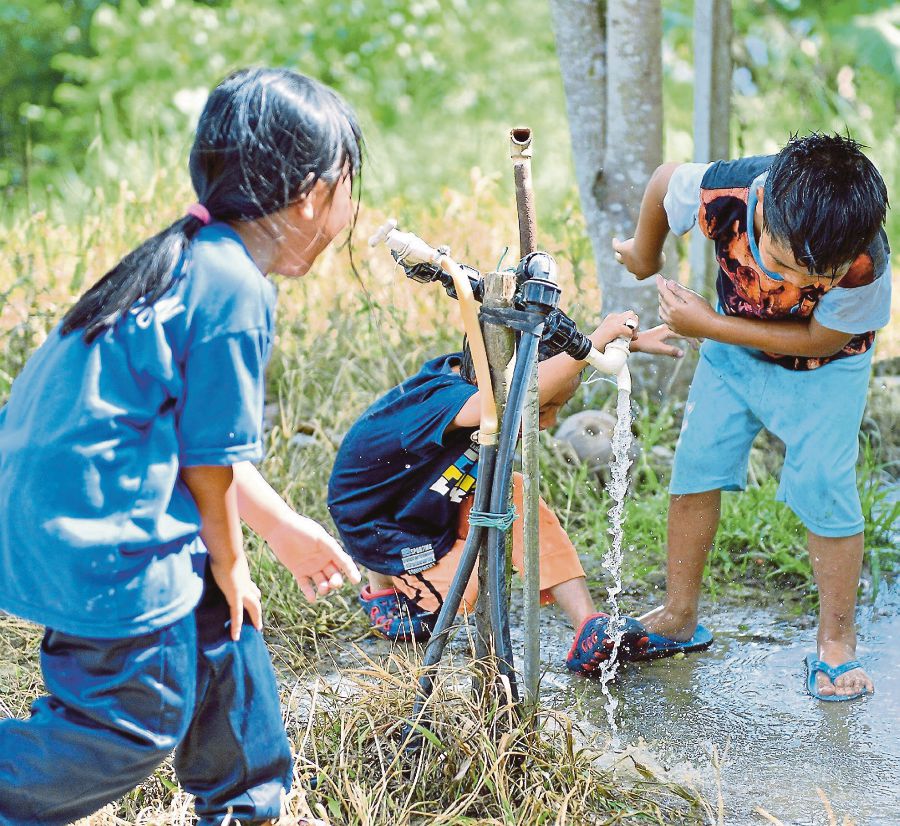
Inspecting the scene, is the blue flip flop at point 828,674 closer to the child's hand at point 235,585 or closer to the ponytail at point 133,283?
the child's hand at point 235,585

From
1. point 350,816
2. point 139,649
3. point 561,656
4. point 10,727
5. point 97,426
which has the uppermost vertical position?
point 97,426

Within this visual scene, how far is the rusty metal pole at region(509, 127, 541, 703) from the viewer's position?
2.18m

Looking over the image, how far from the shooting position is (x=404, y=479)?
313cm

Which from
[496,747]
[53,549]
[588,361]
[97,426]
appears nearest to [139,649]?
[53,549]

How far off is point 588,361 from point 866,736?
115 cm

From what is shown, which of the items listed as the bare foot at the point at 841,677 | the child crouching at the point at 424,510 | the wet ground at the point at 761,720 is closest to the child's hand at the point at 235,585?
the wet ground at the point at 761,720

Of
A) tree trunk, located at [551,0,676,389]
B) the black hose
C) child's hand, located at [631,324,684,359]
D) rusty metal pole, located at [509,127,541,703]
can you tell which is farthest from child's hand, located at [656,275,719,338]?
tree trunk, located at [551,0,676,389]

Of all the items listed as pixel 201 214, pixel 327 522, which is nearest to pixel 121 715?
pixel 201 214

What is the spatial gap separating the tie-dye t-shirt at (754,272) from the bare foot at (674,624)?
2.35 feet

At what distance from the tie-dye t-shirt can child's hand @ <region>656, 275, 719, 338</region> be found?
135mm

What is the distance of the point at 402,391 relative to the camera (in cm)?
317

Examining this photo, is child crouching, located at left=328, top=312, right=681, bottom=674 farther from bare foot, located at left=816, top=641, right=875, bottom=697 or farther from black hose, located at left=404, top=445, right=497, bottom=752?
black hose, located at left=404, top=445, right=497, bottom=752

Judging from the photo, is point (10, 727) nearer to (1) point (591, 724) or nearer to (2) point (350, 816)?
(2) point (350, 816)

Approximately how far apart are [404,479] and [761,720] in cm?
107
